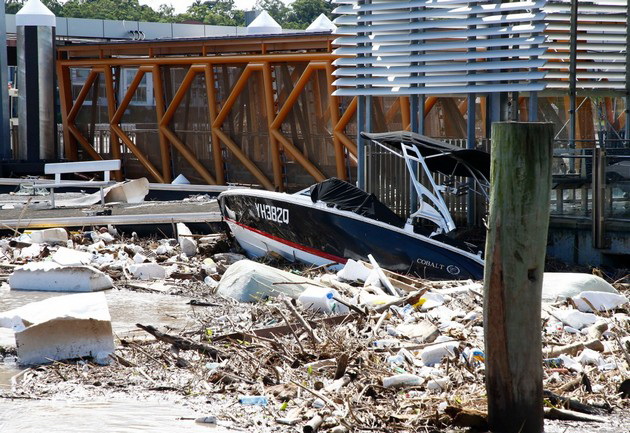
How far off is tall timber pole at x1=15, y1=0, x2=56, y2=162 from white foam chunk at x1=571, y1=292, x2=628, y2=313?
1832 centimetres

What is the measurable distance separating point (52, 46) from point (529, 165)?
22.4m

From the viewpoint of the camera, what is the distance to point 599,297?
1166 cm

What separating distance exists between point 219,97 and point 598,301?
1510cm

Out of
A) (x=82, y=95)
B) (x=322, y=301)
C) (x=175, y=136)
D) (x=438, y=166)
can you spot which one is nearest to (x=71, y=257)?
(x=438, y=166)

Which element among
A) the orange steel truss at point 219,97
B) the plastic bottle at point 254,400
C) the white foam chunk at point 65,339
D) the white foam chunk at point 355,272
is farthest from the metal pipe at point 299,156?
the plastic bottle at point 254,400

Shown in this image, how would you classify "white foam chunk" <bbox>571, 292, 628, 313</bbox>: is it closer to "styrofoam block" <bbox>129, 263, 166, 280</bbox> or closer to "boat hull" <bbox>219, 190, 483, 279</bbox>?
"boat hull" <bbox>219, 190, 483, 279</bbox>

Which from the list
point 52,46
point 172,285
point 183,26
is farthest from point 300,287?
point 183,26

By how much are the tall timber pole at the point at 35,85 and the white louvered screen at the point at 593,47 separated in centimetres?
1402

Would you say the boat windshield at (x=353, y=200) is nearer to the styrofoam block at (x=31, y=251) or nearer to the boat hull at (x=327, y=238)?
the boat hull at (x=327, y=238)

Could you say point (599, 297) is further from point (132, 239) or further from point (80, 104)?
point (80, 104)

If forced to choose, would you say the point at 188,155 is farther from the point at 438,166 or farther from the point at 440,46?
the point at 438,166

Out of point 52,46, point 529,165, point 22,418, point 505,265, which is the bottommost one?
point 22,418

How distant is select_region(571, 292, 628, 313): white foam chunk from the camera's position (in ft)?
38.0

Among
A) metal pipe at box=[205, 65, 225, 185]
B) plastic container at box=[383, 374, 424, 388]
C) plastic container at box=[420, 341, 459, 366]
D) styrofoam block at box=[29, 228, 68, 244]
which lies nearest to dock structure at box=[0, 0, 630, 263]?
metal pipe at box=[205, 65, 225, 185]
